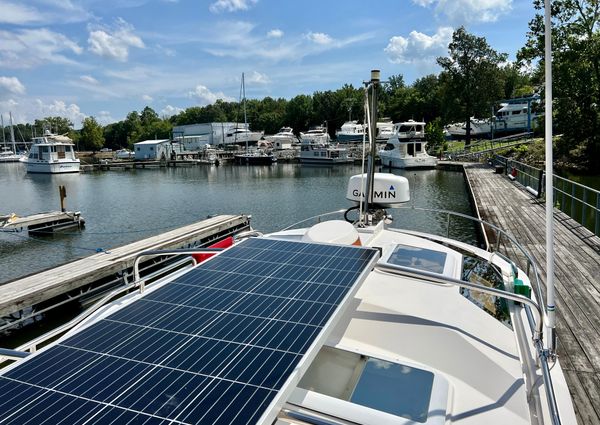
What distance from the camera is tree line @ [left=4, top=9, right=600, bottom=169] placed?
1184 inches

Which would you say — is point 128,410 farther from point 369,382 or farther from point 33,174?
point 33,174

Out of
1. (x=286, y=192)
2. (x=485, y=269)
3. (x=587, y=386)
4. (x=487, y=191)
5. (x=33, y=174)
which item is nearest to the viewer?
(x=587, y=386)

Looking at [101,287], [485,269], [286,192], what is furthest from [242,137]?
[485,269]

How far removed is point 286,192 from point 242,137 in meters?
68.5

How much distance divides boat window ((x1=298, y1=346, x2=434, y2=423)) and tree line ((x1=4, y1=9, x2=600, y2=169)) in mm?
6241

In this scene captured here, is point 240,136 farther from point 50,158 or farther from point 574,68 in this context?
point 574,68

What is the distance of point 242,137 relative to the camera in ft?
333

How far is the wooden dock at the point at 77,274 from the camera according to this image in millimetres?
10008

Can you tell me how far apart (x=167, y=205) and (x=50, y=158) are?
41828 mm

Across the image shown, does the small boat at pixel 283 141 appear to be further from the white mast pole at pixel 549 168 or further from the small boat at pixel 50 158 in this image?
the white mast pole at pixel 549 168

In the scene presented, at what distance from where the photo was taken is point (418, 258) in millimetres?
5699

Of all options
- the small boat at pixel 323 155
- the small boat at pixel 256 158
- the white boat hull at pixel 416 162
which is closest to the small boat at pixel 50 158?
the small boat at pixel 256 158

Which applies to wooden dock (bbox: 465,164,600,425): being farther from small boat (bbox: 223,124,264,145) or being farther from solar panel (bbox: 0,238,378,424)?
small boat (bbox: 223,124,264,145)

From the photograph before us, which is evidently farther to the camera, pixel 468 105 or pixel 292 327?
pixel 468 105
